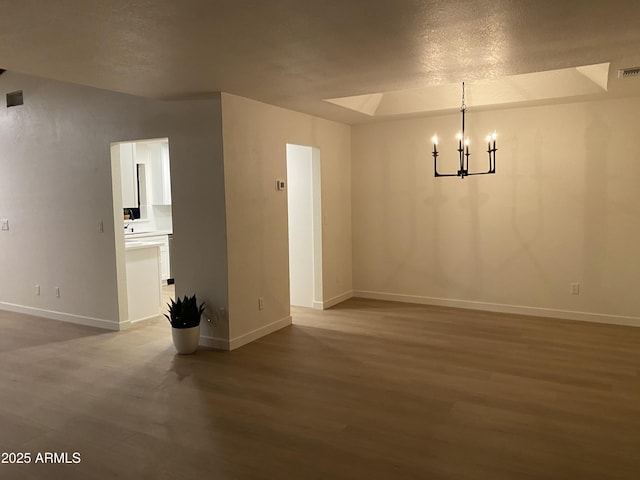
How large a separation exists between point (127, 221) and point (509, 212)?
5.78 meters

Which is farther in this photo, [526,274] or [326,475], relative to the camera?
[526,274]

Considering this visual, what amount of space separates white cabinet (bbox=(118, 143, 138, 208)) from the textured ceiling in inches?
108

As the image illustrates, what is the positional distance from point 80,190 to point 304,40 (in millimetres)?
3711

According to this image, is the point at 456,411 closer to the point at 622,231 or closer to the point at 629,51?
the point at 629,51

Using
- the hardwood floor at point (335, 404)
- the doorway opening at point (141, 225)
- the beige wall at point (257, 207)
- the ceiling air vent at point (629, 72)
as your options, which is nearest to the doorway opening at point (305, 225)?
the beige wall at point (257, 207)

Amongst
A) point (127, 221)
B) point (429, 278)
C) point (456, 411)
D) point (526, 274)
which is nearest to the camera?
point (456, 411)

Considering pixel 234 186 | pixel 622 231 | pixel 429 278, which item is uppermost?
pixel 234 186

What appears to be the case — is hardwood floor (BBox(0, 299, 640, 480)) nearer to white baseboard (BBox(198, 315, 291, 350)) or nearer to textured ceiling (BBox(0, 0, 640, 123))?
white baseboard (BBox(198, 315, 291, 350))

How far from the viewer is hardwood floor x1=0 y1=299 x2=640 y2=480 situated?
103 inches

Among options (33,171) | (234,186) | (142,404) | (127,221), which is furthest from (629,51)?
(127,221)

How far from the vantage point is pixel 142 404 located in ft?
11.2

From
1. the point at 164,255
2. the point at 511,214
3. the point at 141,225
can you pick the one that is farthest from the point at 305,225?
the point at 141,225

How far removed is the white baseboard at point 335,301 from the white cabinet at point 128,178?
10.1ft

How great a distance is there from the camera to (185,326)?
4410 mm
